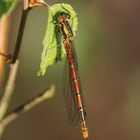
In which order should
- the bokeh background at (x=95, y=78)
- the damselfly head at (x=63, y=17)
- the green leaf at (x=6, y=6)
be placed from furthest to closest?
the bokeh background at (x=95, y=78)
the damselfly head at (x=63, y=17)
the green leaf at (x=6, y=6)

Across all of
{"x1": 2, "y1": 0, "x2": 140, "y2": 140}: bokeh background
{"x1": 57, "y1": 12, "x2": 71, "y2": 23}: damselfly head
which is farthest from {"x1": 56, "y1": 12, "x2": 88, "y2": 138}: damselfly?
{"x1": 2, "y1": 0, "x2": 140, "y2": 140}: bokeh background

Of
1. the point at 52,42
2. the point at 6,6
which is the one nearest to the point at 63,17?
the point at 52,42

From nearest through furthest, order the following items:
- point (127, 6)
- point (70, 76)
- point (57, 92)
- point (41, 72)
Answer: point (41, 72) < point (70, 76) < point (57, 92) < point (127, 6)

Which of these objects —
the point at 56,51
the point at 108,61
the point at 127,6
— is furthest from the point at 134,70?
the point at 56,51

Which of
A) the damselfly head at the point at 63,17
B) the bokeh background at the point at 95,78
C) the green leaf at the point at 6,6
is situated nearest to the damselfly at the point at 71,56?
the damselfly head at the point at 63,17

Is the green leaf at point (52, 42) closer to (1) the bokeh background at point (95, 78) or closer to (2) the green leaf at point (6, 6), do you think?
(2) the green leaf at point (6, 6)

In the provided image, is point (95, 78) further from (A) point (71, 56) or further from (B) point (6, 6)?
(B) point (6, 6)

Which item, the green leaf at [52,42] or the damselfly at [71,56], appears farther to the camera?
the damselfly at [71,56]

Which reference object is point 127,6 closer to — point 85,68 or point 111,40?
point 111,40
